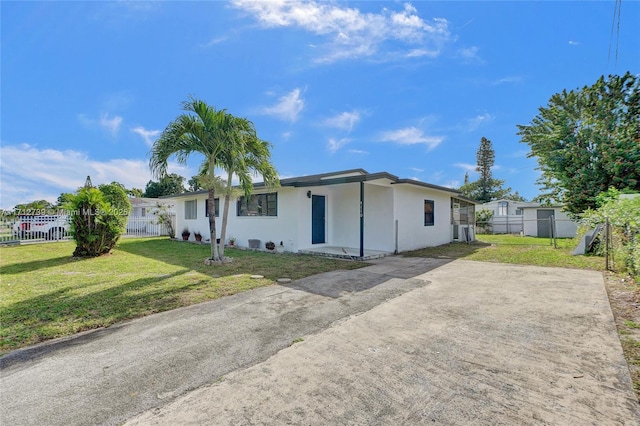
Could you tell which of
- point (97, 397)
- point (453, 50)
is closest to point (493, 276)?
point (97, 397)

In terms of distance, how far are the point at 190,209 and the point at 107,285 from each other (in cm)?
1090

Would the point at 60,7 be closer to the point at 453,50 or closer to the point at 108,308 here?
the point at 108,308

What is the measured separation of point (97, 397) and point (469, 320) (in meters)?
4.17

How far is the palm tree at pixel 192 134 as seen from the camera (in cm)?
788

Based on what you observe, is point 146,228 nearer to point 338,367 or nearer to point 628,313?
point 338,367

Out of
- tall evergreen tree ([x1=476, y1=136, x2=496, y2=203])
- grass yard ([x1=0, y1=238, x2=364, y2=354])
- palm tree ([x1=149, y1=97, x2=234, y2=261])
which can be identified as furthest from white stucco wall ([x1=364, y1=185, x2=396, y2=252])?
tall evergreen tree ([x1=476, y1=136, x2=496, y2=203])

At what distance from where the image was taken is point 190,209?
16.3m

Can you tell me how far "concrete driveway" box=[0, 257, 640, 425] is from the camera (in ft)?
6.90

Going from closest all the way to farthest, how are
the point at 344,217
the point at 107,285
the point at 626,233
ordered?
1. the point at 107,285
2. the point at 626,233
3. the point at 344,217

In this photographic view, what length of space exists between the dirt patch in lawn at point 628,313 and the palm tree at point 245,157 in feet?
26.7

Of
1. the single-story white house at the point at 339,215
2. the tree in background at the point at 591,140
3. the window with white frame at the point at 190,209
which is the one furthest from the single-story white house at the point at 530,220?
the window with white frame at the point at 190,209

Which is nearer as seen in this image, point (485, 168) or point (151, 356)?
point (151, 356)

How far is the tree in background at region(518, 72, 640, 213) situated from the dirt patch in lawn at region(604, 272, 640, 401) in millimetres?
10759

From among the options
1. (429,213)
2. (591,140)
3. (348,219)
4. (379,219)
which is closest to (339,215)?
(348,219)
